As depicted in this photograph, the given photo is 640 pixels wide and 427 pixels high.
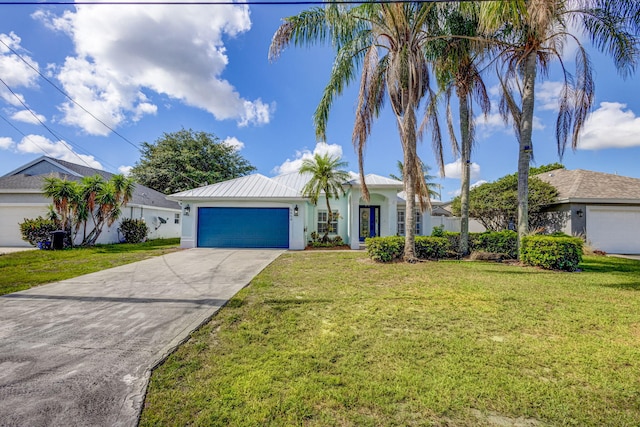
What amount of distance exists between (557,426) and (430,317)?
219 cm

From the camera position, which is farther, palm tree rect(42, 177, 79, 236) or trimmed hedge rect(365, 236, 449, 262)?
palm tree rect(42, 177, 79, 236)

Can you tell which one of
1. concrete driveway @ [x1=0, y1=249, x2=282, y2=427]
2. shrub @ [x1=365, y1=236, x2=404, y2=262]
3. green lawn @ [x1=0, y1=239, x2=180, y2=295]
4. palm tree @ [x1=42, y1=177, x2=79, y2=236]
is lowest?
concrete driveway @ [x1=0, y1=249, x2=282, y2=427]

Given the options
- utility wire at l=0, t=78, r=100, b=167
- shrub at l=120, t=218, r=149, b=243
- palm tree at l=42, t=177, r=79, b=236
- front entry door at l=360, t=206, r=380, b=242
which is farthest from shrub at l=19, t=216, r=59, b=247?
front entry door at l=360, t=206, r=380, b=242

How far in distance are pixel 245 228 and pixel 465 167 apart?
10319 millimetres

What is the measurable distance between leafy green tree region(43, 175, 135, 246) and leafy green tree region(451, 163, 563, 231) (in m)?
20.0

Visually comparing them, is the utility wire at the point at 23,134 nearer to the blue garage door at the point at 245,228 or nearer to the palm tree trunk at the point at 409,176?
the blue garage door at the point at 245,228

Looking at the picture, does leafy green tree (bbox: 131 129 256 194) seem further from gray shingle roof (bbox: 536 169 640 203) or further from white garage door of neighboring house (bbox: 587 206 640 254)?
white garage door of neighboring house (bbox: 587 206 640 254)

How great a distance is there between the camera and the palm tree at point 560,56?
779 centimetres

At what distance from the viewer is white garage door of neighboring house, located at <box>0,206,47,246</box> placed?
13.8m

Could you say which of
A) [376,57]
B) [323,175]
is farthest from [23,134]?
[376,57]

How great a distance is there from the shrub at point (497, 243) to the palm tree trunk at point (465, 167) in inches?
21.2

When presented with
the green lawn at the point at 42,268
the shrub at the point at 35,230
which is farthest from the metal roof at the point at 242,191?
the shrub at the point at 35,230

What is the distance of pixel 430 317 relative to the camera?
4.17 meters

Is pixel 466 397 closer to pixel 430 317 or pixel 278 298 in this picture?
pixel 430 317
